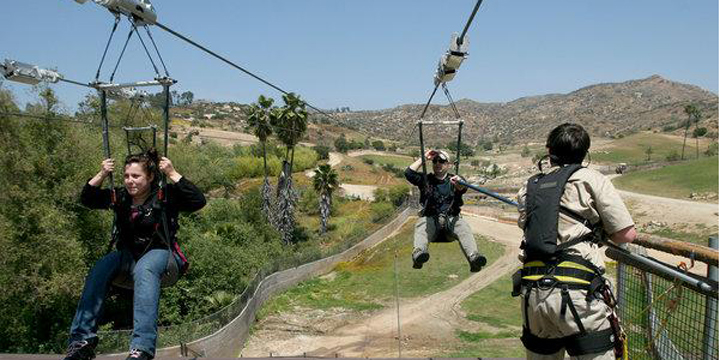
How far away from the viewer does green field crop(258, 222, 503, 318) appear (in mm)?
32219

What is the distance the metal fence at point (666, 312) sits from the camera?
344 centimetres

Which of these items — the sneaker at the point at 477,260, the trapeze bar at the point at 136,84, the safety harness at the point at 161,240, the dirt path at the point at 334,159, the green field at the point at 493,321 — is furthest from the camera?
the dirt path at the point at 334,159

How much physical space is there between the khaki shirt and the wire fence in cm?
1014

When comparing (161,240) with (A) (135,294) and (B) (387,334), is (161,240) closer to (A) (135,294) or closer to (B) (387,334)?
(A) (135,294)

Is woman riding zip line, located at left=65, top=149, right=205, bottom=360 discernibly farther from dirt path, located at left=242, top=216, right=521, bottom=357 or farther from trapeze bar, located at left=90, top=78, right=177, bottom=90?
dirt path, located at left=242, top=216, right=521, bottom=357

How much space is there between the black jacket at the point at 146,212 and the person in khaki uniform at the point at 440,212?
347 cm

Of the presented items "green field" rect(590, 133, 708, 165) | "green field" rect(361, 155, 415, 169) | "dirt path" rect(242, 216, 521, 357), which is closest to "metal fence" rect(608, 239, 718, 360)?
"dirt path" rect(242, 216, 521, 357)

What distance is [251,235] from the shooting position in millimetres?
39062

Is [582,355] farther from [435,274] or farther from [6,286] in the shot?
[435,274]

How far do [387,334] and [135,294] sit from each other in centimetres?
2427

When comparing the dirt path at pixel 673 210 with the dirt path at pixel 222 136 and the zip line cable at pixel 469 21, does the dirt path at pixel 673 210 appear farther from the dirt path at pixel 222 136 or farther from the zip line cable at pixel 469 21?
the dirt path at pixel 222 136

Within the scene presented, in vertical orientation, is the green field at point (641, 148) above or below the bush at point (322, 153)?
below

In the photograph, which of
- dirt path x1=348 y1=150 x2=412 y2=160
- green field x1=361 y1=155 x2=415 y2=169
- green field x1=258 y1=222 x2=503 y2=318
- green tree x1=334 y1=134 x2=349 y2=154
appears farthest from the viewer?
dirt path x1=348 y1=150 x2=412 y2=160

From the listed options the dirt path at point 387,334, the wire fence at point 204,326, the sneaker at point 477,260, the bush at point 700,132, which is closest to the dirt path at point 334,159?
the wire fence at point 204,326
